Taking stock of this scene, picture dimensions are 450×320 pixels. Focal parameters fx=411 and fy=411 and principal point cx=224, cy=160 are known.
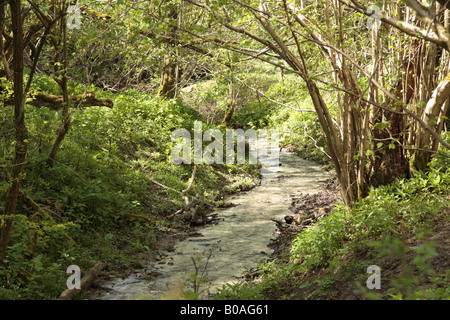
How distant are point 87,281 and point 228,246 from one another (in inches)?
94.8

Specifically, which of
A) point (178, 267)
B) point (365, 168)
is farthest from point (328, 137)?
point (178, 267)

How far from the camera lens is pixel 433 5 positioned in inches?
146

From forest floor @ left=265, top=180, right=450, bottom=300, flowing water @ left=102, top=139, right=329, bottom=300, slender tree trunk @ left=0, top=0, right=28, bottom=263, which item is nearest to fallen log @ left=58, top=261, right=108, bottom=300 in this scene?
flowing water @ left=102, top=139, right=329, bottom=300

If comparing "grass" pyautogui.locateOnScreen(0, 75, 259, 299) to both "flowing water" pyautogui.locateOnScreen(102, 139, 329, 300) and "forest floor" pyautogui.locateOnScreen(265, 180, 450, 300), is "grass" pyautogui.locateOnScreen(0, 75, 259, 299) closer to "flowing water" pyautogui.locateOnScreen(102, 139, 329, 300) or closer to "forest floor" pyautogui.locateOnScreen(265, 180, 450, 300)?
"flowing water" pyautogui.locateOnScreen(102, 139, 329, 300)

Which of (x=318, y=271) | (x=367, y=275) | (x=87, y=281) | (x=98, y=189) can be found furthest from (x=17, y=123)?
(x=367, y=275)

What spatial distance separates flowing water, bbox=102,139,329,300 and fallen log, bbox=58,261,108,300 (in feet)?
0.79

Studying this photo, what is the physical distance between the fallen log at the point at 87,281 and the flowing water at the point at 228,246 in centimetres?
24

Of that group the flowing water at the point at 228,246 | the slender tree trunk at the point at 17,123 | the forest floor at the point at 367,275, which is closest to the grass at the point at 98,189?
A: the slender tree trunk at the point at 17,123

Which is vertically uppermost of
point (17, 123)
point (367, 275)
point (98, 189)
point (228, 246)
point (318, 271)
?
point (17, 123)

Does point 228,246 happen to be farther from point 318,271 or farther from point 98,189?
point 98,189

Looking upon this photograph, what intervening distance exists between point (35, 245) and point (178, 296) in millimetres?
3444

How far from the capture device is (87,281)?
4.91m
